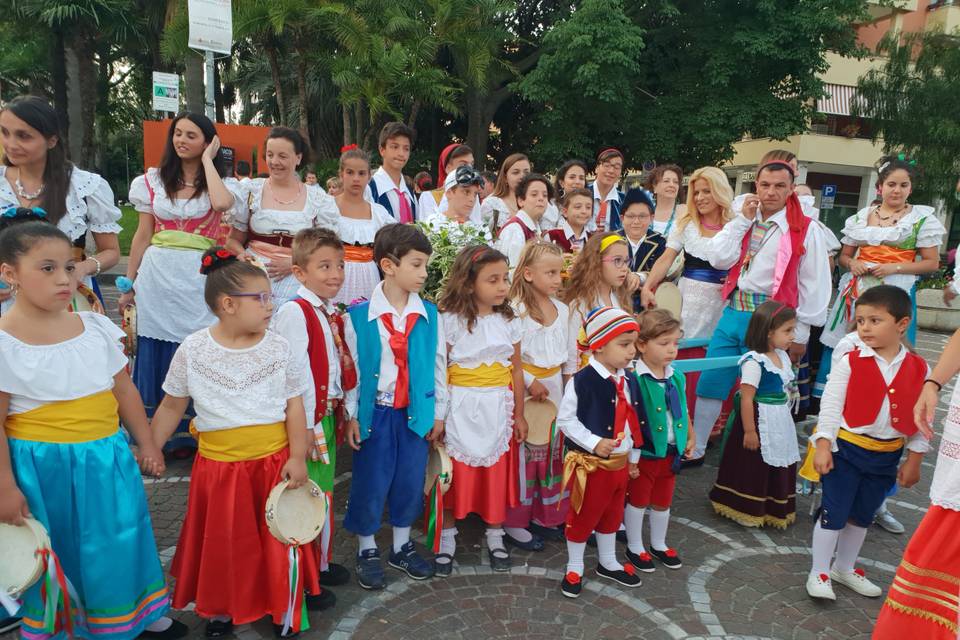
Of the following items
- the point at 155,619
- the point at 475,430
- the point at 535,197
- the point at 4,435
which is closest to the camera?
the point at 4,435

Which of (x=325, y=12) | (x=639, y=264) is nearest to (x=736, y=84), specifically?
(x=325, y=12)

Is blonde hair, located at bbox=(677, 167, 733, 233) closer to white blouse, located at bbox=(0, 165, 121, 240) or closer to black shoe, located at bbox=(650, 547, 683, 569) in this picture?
black shoe, located at bbox=(650, 547, 683, 569)

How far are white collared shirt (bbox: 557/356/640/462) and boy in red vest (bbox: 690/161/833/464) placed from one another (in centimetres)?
163

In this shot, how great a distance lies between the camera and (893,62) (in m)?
16.5

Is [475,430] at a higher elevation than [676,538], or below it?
higher

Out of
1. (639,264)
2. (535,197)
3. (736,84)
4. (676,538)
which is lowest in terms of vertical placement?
(676,538)

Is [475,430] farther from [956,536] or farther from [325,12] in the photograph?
[325,12]

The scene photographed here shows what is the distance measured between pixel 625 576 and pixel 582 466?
0.68m

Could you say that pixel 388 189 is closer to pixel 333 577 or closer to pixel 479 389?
pixel 479 389

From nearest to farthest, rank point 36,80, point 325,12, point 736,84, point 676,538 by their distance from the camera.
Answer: point 676,538 → point 325,12 → point 736,84 → point 36,80

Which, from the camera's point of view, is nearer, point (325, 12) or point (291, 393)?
point (291, 393)

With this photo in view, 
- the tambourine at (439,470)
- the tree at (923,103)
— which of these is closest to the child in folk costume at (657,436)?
the tambourine at (439,470)

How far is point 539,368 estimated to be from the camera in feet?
12.6

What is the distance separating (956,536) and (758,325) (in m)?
1.92
